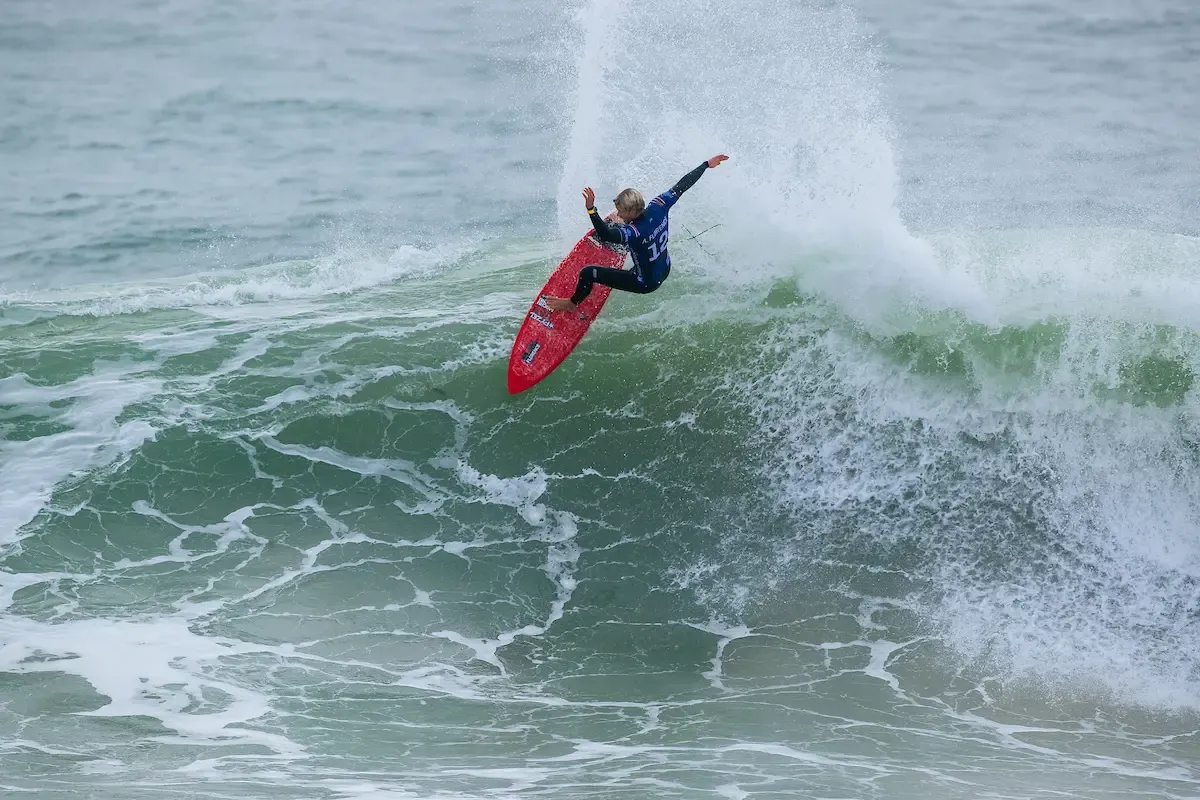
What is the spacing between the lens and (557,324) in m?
10.2

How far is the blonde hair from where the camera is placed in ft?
29.1

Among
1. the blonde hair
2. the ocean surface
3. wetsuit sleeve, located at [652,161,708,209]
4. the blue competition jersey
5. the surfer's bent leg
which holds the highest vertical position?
wetsuit sleeve, located at [652,161,708,209]

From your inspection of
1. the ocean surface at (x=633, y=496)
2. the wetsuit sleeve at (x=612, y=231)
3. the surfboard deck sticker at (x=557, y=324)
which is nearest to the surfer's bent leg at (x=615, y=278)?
the wetsuit sleeve at (x=612, y=231)

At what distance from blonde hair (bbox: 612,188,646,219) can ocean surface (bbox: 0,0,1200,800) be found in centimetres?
185

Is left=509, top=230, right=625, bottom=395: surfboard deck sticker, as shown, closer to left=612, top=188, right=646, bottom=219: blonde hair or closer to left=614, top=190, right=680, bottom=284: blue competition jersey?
left=614, top=190, right=680, bottom=284: blue competition jersey

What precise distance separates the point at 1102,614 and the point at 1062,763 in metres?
1.69

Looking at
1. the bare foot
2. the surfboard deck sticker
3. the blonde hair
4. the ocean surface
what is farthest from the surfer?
the ocean surface

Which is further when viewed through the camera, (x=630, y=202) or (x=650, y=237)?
(x=650, y=237)

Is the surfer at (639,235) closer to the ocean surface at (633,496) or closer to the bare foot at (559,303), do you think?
the bare foot at (559,303)

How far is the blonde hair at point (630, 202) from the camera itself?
29.1ft

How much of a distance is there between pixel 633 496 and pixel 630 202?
2.41 metres

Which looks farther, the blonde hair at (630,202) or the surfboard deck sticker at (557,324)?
the surfboard deck sticker at (557,324)

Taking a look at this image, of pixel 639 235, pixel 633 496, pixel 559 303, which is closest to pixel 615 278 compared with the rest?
pixel 639 235

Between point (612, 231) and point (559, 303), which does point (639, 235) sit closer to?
point (612, 231)
